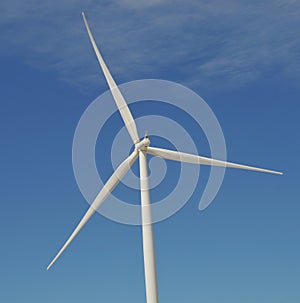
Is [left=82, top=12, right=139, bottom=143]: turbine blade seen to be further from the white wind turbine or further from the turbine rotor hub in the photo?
the turbine rotor hub

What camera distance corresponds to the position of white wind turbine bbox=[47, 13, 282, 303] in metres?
52.5

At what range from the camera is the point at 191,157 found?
57719 mm

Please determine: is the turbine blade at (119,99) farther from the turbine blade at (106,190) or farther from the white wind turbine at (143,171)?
the turbine blade at (106,190)

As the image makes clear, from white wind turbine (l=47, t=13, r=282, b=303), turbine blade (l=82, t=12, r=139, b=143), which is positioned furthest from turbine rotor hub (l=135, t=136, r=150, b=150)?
turbine blade (l=82, t=12, r=139, b=143)

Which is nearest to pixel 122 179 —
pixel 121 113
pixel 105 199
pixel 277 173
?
pixel 105 199

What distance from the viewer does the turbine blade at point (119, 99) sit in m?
56.7

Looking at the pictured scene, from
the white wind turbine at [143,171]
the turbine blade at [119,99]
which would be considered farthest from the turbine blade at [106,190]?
the turbine blade at [119,99]

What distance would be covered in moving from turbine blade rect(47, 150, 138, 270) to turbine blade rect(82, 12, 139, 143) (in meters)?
1.75

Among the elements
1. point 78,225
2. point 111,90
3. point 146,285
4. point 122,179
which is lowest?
point 146,285

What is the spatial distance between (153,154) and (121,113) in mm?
4308

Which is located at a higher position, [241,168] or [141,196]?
[241,168]

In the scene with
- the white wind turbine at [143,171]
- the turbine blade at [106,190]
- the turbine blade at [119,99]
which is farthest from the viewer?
the turbine blade at [119,99]

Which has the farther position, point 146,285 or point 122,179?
point 122,179

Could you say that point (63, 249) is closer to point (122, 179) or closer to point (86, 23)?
point (122, 179)
